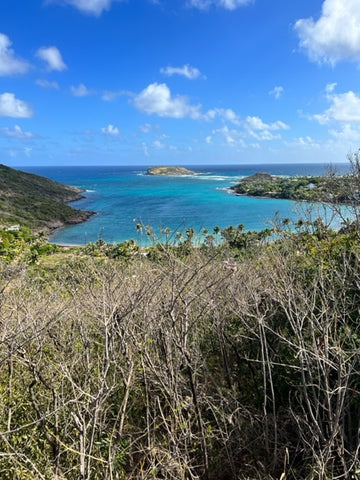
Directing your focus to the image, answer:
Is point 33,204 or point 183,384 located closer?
point 183,384

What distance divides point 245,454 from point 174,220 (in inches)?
2044

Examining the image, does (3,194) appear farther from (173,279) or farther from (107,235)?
(173,279)

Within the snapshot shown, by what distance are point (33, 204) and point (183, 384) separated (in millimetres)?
72678

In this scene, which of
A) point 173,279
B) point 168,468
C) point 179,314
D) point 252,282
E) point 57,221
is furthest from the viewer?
point 57,221

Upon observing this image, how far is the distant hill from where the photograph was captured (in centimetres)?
6156

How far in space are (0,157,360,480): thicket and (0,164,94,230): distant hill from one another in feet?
181

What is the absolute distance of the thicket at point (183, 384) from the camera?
4457 mm

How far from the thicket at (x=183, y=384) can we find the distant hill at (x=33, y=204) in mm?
55271

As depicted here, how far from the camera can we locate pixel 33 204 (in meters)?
70.8

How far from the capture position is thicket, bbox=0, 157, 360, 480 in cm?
446

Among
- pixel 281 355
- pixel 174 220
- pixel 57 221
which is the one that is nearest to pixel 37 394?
pixel 281 355

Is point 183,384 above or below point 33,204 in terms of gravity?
below

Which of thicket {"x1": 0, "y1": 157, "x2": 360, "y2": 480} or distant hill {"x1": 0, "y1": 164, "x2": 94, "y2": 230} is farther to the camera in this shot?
distant hill {"x1": 0, "y1": 164, "x2": 94, "y2": 230}

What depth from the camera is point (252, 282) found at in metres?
7.41
